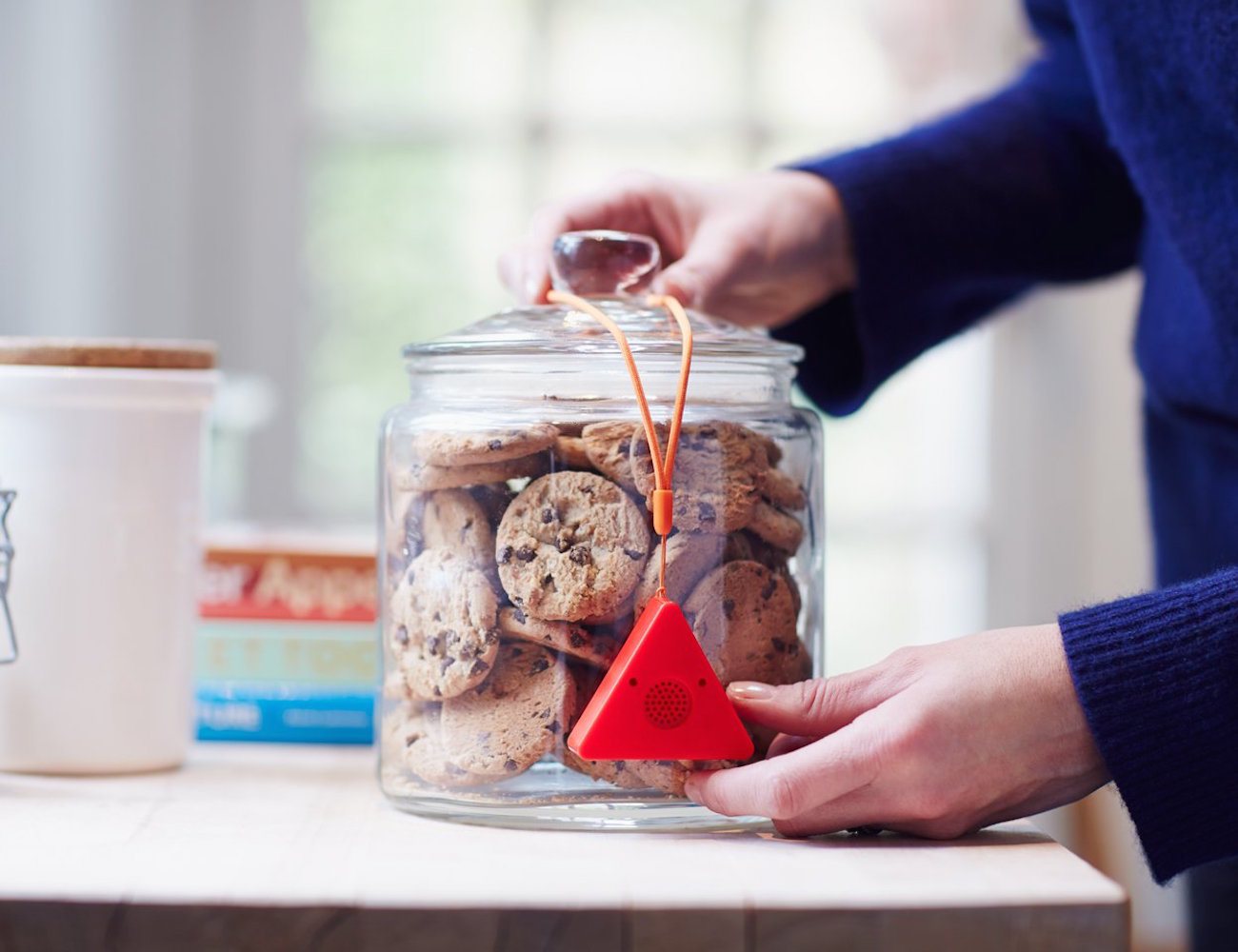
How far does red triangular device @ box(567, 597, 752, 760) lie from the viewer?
56 centimetres

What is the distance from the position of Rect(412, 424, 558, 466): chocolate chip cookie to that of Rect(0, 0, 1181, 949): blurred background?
7.45ft

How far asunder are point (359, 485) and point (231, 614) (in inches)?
79.1

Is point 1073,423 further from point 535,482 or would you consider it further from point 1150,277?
point 535,482

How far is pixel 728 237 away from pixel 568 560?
1.04 ft

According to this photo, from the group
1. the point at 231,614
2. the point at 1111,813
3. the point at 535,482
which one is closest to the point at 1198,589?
the point at 535,482

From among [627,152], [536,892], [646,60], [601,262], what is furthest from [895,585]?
[536,892]

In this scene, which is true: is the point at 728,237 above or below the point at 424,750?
above

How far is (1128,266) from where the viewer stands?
3.57 ft

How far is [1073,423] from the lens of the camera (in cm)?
283

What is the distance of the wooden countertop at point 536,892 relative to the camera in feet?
1.52

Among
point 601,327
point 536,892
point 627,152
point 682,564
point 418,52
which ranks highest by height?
point 418,52

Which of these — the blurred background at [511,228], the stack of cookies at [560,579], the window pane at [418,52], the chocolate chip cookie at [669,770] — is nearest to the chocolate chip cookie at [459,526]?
the stack of cookies at [560,579]

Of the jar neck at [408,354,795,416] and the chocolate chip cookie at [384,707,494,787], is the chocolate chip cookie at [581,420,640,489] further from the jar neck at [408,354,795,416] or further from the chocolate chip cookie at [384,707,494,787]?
the chocolate chip cookie at [384,707,494,787]

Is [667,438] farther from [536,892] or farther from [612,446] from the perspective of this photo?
[536,892]
